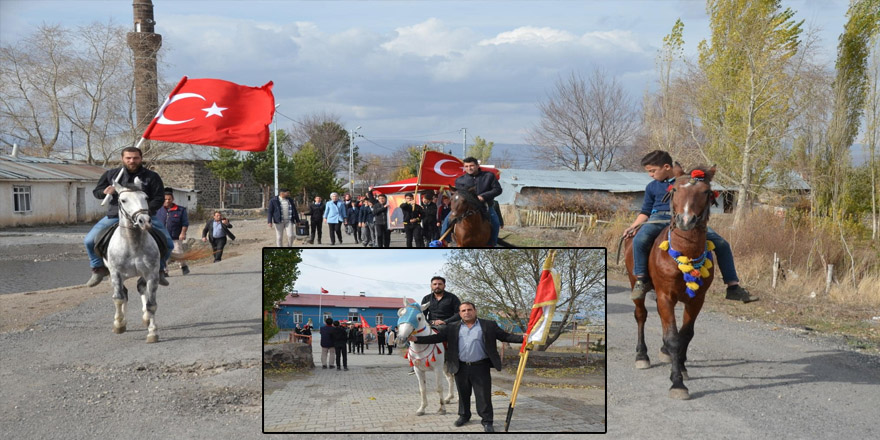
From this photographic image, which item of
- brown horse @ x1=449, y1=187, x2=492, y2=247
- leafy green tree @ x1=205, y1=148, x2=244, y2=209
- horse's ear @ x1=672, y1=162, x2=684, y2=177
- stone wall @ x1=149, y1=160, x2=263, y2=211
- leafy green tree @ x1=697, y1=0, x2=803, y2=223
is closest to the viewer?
horse's ear @ x1=672, y1=162, x2=684, y2=177

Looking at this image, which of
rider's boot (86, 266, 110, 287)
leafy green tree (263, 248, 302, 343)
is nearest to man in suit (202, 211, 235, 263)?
rider's boot (86, 266, 110, 287)

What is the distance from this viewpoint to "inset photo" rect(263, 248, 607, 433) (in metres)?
3.41

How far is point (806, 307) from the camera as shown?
1451 cm

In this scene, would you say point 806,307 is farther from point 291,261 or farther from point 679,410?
point 291,261

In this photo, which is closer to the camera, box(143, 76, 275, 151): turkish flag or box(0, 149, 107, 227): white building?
box(143, 76, 275, 151): turkish flag

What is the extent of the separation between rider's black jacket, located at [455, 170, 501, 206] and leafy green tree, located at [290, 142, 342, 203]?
2295 inches

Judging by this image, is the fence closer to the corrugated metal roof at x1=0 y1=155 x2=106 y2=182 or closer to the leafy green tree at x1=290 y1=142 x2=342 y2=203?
the corrugated metal roof at x1=0 y1=155 x2=106 y2=182

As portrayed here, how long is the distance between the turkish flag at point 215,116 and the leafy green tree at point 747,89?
19882mm

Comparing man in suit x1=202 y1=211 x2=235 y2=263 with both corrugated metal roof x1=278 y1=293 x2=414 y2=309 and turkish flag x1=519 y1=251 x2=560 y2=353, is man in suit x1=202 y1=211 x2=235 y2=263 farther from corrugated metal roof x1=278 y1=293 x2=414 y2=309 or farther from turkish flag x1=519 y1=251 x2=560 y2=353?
turkish flag x1=519 y1=251 x2=560 y2=353

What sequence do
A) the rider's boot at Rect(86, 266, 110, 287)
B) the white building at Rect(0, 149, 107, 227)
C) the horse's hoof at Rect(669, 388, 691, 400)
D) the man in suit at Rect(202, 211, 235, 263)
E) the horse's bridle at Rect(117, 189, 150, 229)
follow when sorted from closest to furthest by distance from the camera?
the horse's hoof at Rect(669, 388, 691, 400)
the horse's bridle at Rect(117, 189, 150, 229)
the rider's boot at Rect(86, 266, 110, 287)
the man in suit at Rect(202, 211, 235, 263)
the white building at Rect(0, 149, 107, 227)

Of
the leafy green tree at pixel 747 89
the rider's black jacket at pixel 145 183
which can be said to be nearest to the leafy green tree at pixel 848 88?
the leafy green tree at pixel 747 89

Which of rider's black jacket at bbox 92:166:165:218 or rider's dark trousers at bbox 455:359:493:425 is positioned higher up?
rider's black jacket at bbox 92:166:165:218

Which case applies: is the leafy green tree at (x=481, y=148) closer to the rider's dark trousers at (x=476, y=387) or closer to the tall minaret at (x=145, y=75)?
the tall minaret at (x=145, y=75)

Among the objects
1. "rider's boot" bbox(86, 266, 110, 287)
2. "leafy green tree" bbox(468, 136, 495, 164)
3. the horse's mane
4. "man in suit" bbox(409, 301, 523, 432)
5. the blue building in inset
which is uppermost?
"leafy green tree" bbox(468, 136, 495, 164)
